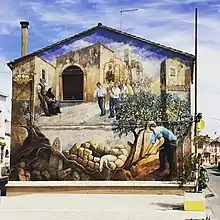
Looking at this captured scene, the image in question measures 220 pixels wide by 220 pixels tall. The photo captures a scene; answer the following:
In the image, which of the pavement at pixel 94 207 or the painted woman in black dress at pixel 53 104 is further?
the painted woman in black dress at pixel 53 104

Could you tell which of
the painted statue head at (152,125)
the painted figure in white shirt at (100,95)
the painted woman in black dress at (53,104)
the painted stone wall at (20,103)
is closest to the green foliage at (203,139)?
the painted statue head at (152,125)

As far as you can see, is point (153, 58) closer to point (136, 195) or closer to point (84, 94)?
point (84, 94)

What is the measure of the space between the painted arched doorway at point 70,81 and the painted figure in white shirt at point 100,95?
87 cm

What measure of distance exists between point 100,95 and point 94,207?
651 centimetres

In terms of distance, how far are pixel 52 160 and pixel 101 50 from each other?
5835 millimetres

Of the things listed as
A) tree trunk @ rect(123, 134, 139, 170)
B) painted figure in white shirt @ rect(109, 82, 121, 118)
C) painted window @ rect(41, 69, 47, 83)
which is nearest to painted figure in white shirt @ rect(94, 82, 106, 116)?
painted figure in white shirt @ rect(109, 82, 121, 118)

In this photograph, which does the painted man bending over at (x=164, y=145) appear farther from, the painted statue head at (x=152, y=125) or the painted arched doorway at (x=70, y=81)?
the painted arched doorway at (x=70, y=81)

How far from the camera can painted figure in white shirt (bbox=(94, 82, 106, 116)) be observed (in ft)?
88.6

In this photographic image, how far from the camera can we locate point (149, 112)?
1050 inches

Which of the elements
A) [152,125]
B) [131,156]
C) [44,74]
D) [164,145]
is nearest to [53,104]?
[44,74]

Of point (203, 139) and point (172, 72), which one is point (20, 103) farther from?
point (203, 139)

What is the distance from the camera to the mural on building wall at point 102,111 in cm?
2661

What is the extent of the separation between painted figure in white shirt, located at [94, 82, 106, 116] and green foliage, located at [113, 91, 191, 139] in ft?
2.43

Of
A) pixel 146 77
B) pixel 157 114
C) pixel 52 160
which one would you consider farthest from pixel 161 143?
pixel 52 160
